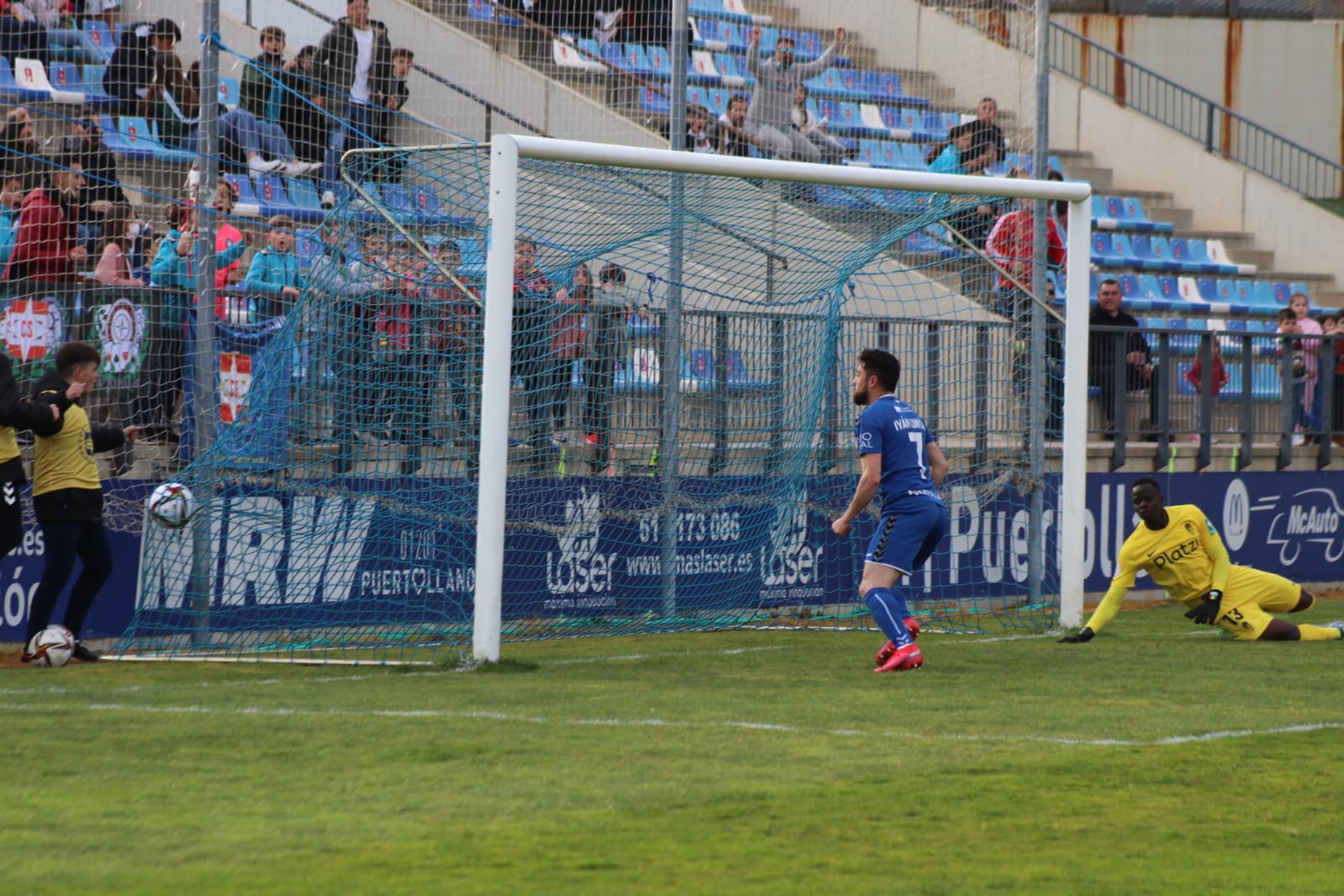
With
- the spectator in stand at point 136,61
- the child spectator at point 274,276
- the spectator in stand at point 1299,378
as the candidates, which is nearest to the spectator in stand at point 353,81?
the child spectator at point 274,276

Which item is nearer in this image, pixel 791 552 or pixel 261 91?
pixel 261 91

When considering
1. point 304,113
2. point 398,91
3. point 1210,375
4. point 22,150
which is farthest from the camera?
point 1210,375

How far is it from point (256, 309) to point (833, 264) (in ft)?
13.3

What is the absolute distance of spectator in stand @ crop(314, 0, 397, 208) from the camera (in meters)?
12.0

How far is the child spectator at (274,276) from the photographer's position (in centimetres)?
1115

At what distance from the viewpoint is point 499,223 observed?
31.1 ft

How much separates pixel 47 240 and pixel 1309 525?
39.0 ft

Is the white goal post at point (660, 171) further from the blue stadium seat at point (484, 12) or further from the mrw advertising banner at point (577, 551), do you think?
the blue stadium seat at point (484, 12)

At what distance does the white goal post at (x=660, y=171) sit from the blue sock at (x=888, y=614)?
210 cm

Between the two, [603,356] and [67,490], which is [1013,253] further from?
[67,490]

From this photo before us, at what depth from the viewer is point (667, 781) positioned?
6.30 m

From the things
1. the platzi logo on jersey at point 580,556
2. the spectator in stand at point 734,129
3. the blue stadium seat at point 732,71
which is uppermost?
the blue stadium seat at point 732,71

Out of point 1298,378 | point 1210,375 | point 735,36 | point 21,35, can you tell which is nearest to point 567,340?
point 735,36

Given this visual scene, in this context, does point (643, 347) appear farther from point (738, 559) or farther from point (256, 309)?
point (256, 309)
